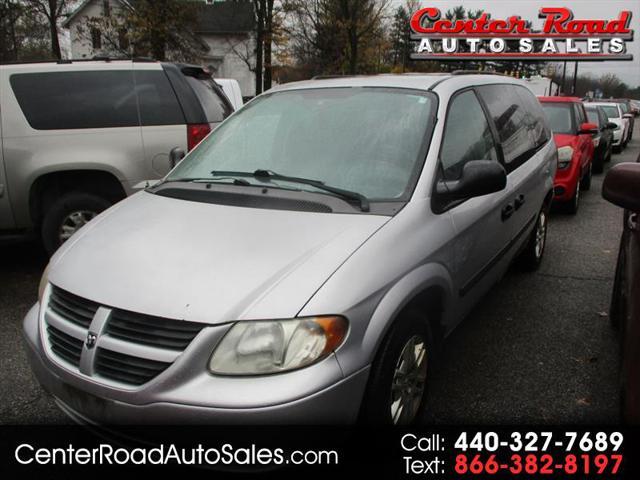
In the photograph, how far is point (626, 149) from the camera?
75.9 feet

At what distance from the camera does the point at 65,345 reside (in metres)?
2.35

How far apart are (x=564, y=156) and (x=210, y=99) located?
497cm

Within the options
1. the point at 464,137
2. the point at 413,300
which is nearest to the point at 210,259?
the point at 413,300

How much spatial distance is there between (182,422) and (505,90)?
3.70 meters

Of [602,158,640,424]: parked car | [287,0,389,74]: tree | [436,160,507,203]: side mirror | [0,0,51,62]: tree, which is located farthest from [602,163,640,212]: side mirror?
[287,0,389,74]: tree

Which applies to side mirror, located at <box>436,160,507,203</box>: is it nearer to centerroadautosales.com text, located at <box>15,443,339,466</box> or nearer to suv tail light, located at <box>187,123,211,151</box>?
centerroadautosales.com text, located at <box>15,443,339,466</box>

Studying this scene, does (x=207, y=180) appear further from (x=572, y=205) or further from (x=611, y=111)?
(x=611, y=111)

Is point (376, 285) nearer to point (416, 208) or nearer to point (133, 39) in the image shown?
point (416, 208)

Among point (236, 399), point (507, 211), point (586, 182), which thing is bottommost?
point (586, 182)

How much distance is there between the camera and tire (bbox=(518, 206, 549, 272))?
17.1 feet

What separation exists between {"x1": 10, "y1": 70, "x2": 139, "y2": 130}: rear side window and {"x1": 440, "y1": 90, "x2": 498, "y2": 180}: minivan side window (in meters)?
3.35

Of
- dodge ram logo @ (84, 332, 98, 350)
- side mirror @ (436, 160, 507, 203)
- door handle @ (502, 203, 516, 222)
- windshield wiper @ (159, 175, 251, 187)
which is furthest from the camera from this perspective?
door handle @ (502, 203, 516, 222)

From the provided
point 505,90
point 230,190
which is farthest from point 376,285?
point 505,90

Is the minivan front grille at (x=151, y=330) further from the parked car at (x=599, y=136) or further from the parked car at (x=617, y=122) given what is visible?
the parked car at (x=617, y=122)
